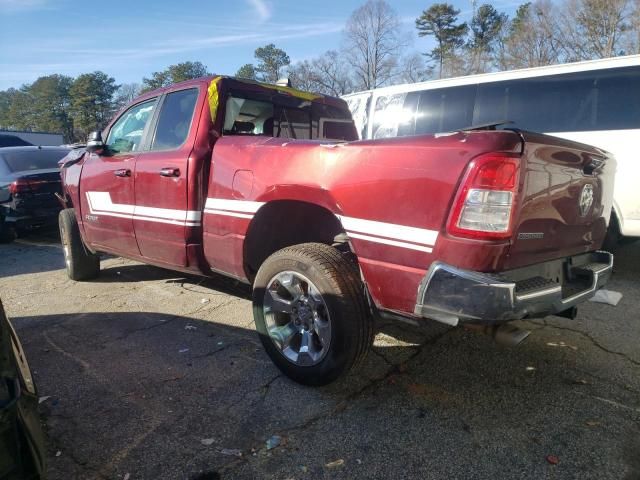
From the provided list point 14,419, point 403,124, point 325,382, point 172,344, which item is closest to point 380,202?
point 325,382

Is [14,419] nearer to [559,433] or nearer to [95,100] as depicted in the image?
[559,433]

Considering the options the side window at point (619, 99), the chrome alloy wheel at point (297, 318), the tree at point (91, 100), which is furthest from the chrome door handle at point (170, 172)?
the tree at point (91, 100)

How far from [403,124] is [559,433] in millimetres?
5711

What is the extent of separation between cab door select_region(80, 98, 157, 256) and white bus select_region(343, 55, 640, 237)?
13.9ft

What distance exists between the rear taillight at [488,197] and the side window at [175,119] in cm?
234

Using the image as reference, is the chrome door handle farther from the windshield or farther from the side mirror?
the windshield

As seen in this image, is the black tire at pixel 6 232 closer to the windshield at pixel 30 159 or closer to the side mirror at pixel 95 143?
the windshield at pixel 30 159

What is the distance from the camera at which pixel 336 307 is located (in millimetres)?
2434

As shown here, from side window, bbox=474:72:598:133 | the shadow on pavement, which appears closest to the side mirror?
the shadow on pavement

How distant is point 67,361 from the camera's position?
312 centimetres

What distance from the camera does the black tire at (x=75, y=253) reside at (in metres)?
4.96

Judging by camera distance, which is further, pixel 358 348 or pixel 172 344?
pixel 172 344

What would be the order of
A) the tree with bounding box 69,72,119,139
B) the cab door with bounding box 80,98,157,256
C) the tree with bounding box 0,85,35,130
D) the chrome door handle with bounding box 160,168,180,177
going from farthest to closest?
the tree with bounding box 0,85,35,130
the tree with bounding box 69,72,119,139
the cab door with bounding box 80,98,157,256
the chrome door handle with bounding box 160,168,180,177

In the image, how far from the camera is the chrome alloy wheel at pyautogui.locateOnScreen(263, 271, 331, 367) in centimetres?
259
